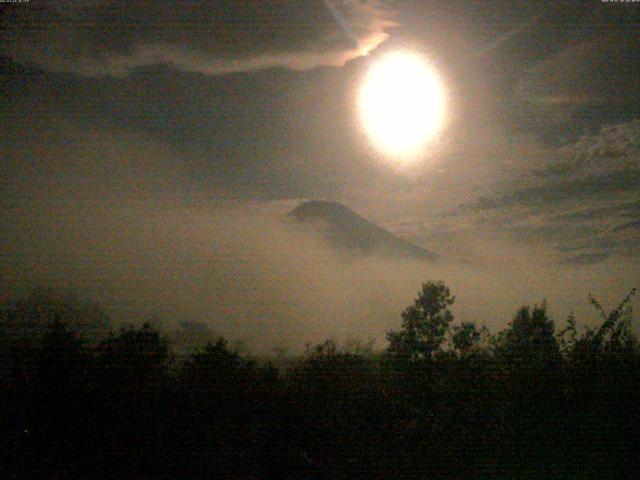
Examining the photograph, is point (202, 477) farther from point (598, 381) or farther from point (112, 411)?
point (598, 381)

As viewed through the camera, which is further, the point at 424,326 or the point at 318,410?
the point at 424,326

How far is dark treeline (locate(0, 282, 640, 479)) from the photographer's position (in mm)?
6320

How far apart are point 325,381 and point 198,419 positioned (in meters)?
1.72

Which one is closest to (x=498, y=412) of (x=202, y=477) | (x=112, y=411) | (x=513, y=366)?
(x=513, y=366)

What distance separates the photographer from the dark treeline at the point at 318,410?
6.32 m

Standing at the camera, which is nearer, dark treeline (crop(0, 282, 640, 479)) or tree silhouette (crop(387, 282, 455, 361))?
dark treeline (crop(0, 282, 640, 479))

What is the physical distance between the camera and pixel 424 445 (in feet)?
23.0

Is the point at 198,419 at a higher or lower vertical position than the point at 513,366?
lower

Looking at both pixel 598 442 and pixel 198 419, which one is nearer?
pixel 198 419

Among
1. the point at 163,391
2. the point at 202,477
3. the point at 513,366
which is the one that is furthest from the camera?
the point at 513,366

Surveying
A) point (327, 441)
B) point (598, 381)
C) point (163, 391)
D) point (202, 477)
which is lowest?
point (202, 477)

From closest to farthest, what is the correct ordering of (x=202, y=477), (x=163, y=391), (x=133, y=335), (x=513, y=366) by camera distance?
(x=202, y=477), (x=163, y=391), (x=133, y=335), (x=513, y=366)

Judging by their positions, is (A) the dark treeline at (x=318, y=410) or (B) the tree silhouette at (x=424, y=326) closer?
(A) the dark treeline at (x=318, y=410)

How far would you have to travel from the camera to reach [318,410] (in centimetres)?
704
